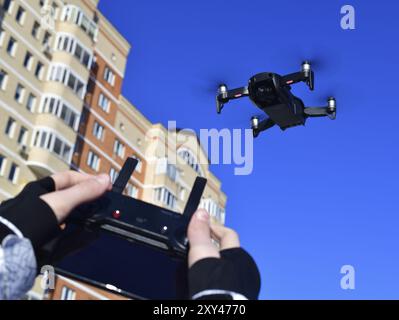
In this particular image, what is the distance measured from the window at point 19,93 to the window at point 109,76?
841cm

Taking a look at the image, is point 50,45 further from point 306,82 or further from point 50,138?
point 306,82

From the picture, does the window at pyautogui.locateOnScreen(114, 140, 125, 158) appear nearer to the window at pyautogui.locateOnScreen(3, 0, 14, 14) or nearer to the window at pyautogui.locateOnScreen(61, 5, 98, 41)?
the window at pyautogui.locateOnScreen(61, 5, 98, 41)

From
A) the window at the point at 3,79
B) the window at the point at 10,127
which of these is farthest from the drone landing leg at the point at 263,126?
the window at the point at 3,79

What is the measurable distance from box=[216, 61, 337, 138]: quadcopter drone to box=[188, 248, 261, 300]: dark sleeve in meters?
8.87

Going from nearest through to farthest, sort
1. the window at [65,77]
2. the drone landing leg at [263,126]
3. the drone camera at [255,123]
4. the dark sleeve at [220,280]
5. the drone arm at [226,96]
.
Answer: the dark sleeve at [220,280] → the drone arm at [226,96] → the drone landing leg at [263,126] → the drone camera at [255,123] → the window at [65,77]

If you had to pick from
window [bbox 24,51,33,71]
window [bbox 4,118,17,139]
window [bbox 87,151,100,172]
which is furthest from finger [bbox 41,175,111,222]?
window [bbox 87,151,100,172]

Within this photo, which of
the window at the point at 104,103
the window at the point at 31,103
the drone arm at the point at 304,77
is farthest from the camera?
the window at the point at 104,103

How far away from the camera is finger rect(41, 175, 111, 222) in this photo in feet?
4.51

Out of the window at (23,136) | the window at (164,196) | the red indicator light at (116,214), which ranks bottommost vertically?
the red indicator light at (116,214)

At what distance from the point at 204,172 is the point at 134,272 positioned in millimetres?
48032

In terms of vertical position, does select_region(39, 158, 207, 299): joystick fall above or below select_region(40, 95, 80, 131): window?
below

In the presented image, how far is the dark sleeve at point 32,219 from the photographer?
1319 millimetres

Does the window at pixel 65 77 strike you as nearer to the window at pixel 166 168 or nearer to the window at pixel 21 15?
the window at pixel 21 15

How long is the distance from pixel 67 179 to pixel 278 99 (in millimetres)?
9090
